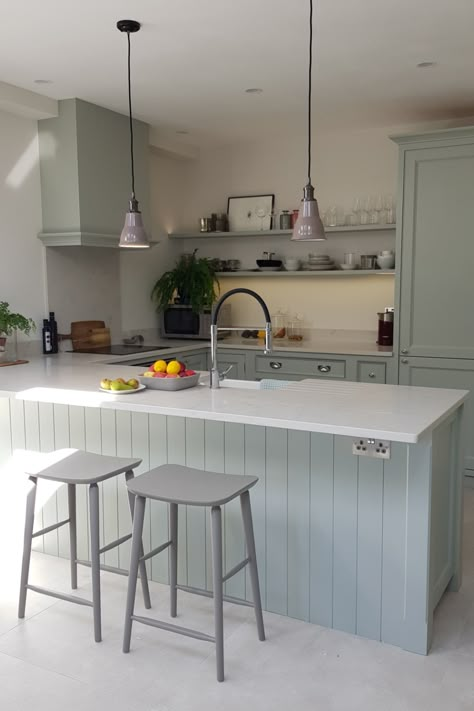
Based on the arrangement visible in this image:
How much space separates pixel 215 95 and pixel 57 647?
3.35 meters

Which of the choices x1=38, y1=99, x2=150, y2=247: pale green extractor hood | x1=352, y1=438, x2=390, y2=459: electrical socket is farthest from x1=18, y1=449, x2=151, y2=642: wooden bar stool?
x1=38, y1=99, x2=150, y2=247: pale green extractor hood

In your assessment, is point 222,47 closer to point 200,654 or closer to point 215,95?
point 215,95

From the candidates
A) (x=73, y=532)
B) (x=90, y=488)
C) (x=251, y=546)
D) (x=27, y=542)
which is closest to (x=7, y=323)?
(x=73, y=532)

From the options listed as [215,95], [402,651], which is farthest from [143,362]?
[402,651]

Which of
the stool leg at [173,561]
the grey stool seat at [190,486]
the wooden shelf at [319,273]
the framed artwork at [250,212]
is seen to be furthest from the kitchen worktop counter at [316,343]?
the grey stool seat at [190,486]

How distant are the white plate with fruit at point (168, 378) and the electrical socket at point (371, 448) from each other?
0.92 meters

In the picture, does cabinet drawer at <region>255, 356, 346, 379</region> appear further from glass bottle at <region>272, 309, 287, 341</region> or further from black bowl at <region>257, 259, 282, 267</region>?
black bowl at <region>257, 259, 282, 267</region>

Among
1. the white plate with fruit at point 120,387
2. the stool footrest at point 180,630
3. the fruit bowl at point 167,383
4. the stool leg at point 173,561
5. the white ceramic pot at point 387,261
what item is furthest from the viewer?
the white ceramic pot at point 387,261

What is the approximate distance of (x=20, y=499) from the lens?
11.4 feet

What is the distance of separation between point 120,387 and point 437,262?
2.57 m

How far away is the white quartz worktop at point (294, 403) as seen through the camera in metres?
2.33

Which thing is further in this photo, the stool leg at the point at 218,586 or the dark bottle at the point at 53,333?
the dark bottle at the point at 53,333

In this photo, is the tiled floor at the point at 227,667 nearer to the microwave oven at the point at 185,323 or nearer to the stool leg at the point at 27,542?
the stool leg at the point at 27,542

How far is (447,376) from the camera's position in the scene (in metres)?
4.52
